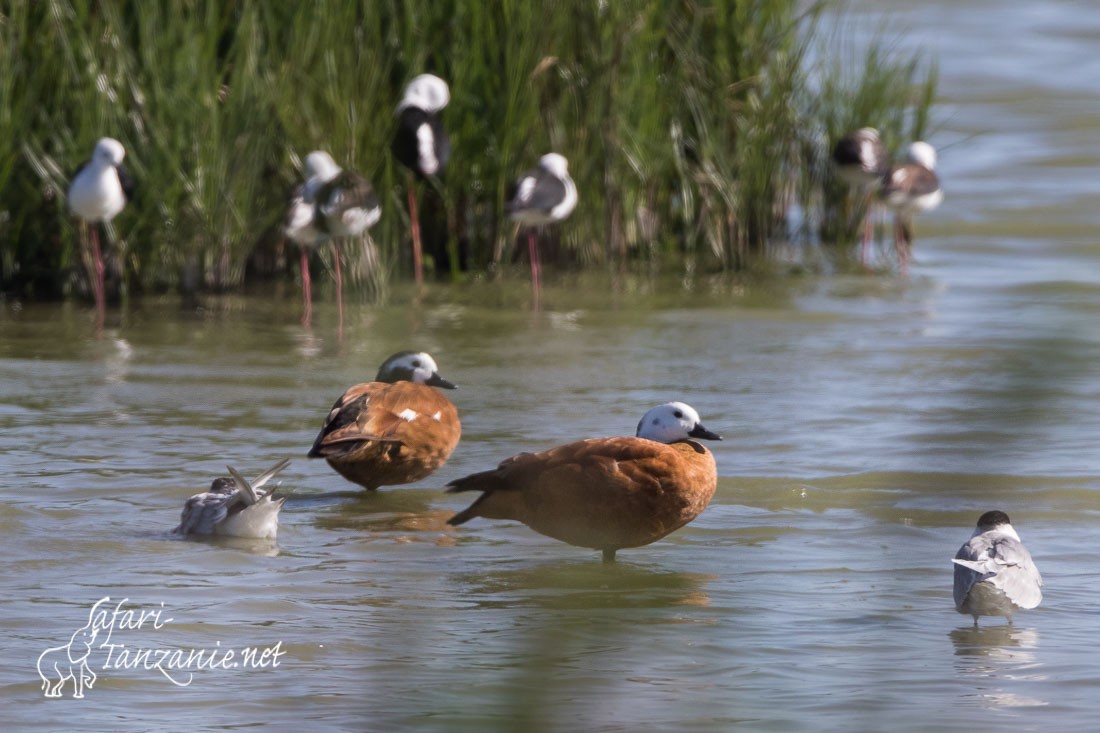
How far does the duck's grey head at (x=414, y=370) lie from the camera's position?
24.6 ft

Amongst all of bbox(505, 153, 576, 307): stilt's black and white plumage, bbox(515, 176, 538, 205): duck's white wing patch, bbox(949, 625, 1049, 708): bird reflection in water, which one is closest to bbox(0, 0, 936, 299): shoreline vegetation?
bbox(505, 153, 576, 307): stilt's black and white plumage

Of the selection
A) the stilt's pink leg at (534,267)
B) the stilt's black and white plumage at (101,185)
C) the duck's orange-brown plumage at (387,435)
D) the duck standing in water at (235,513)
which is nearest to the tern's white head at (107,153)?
the stilt's black and white plumage at (101,185)

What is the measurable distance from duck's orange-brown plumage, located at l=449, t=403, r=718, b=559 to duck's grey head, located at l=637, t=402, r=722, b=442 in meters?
0.17

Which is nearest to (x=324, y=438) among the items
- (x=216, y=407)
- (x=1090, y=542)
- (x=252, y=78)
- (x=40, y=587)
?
(x=40, y=587)

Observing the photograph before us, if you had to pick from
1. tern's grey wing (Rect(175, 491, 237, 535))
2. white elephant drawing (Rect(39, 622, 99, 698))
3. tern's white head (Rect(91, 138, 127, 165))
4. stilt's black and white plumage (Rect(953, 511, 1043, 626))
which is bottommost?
tern's grey wing (Rect(175, 491, 237, 535))

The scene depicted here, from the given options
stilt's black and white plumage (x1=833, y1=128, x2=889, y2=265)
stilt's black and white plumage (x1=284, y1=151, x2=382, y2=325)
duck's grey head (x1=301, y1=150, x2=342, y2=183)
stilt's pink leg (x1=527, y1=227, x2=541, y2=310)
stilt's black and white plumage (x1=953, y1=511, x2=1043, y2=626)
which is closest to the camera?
stilt's black and white plumage (x1=953, y1=511, x2=1043, y2=626)

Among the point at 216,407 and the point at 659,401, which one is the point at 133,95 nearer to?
the point at 216,407

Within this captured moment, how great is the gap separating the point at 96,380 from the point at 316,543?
12.0 ft

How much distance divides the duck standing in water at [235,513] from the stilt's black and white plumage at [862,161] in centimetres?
806

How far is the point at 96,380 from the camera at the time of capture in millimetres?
9188

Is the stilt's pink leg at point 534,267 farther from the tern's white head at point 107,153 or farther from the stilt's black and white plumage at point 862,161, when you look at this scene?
the tern's white head at point 107,153

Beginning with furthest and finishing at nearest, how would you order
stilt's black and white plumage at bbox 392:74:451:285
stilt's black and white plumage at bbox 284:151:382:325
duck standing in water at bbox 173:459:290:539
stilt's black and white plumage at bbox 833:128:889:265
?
stilt's black and white plumage at bbox 833:128:889:265 → stilt's black and white plumage at bbox 392:74:451:285 → stilt's black and white plumage at bbox 284:151:382:325 → duck standing in water at bbox 173:459:290:539

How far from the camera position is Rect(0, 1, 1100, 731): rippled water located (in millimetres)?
1820

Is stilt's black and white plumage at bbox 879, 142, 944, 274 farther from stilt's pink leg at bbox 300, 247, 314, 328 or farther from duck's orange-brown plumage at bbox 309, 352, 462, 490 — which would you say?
duck's orange-brown plumage at bbox 309, 352, 462, 490
